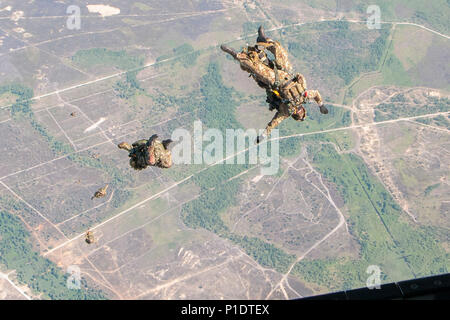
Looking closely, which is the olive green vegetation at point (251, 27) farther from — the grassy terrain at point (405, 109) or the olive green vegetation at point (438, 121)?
the olive green vegetation at point (438, 121)

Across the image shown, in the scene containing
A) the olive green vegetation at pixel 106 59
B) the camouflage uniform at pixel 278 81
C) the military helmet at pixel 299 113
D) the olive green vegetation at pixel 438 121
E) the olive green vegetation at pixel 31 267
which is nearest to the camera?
Answer: the camouflage uniform at pixel 278 81

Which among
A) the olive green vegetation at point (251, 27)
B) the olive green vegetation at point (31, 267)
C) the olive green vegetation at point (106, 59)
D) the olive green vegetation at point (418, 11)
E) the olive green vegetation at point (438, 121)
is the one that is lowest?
the olive green vegetation at point (31, 267)

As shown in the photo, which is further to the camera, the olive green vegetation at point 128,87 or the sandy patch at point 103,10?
the sandy patch at point 103,10

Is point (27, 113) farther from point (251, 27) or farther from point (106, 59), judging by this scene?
point (251, 27)

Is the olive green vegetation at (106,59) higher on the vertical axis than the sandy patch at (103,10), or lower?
lower

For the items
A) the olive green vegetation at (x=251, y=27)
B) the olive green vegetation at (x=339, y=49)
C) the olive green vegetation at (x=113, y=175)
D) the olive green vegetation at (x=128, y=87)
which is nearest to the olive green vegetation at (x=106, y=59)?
the olive green vegetation at (x=128, y=87)

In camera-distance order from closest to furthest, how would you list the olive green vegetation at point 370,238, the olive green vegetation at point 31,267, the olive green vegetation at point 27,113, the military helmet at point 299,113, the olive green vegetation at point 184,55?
the military helmet at point 299,113 → the olive green vegetation at point 31,267 → the olive green vegetation at point 370,238 → the olive green vegetation at point 27,113 → the olive green vegetation at point 184,55
